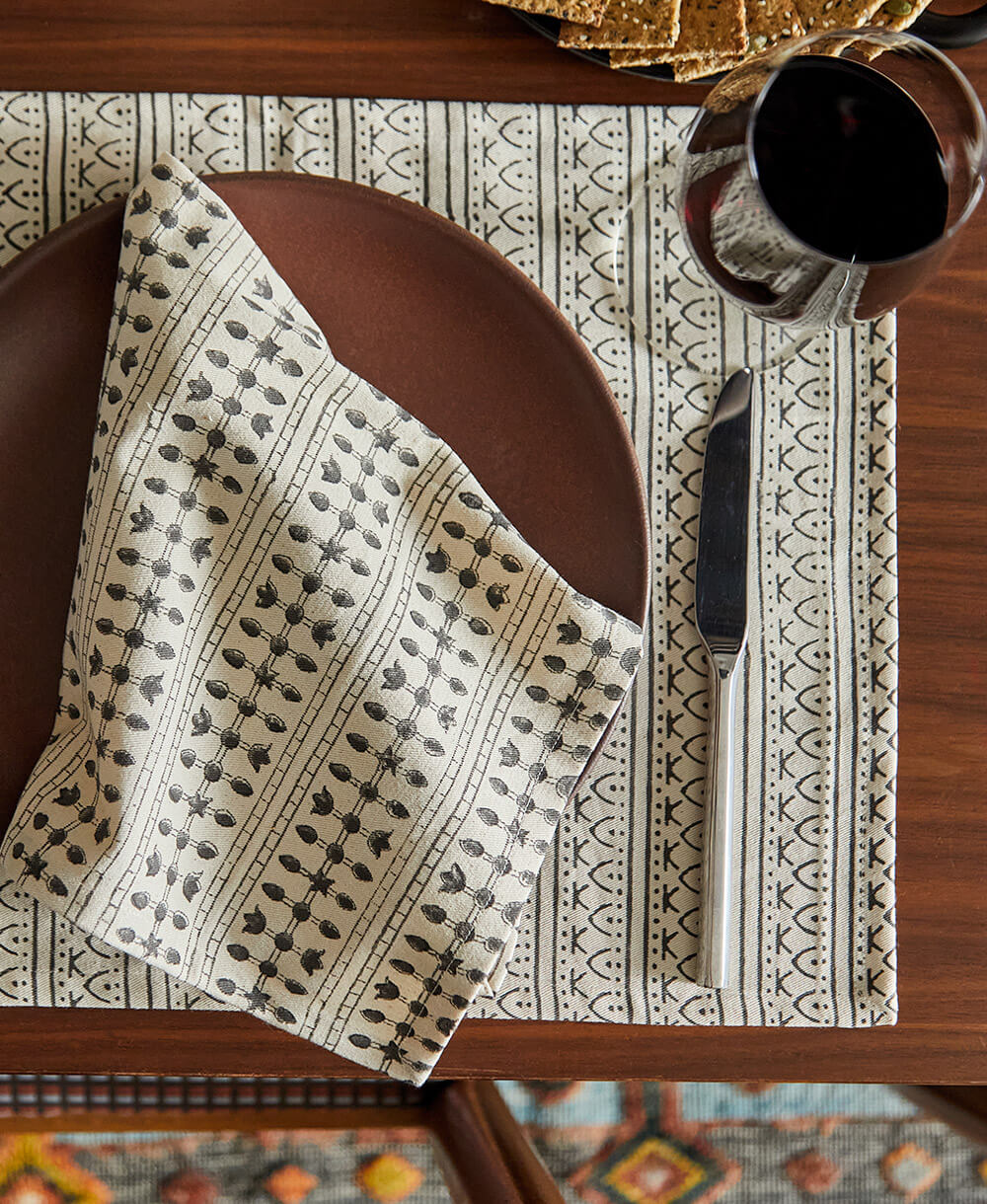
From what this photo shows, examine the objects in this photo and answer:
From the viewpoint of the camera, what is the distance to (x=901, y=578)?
507 millimetres

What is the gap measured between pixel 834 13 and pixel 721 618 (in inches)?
10.9

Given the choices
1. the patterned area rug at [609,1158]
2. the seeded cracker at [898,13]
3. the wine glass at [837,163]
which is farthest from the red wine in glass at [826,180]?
the patterned area rug at [609,1158]

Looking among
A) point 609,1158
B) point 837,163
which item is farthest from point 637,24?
point 609,1158

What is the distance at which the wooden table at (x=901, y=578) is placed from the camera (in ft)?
1.64

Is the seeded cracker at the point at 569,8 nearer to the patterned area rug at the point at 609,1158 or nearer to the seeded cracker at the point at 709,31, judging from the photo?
the seeded cracker at the point at 709,31

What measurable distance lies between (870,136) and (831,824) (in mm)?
299

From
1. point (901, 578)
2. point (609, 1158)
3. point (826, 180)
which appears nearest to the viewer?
point (826, 180)

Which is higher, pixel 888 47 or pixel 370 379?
pixel 888 47

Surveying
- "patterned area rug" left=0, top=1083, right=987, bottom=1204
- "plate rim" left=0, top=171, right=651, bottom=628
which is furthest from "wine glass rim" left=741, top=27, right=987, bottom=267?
"patterned area rug" left=0, top=1083, right=987, bottom=1204

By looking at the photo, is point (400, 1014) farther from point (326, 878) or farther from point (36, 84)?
point (36, 84)

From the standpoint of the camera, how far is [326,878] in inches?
17.0

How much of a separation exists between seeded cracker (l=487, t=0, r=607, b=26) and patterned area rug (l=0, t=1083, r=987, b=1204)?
2.55 ft

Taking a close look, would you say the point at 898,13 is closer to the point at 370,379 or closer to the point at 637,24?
the point at 637,24

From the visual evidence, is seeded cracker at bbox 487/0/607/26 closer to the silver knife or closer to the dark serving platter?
the dark serving platter
